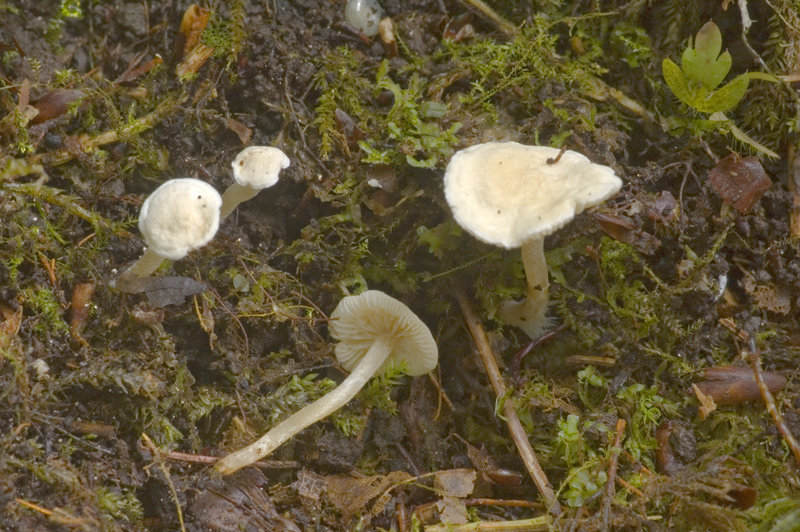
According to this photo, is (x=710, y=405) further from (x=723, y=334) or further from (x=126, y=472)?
(x=126, y=472)

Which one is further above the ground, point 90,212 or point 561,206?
point 561,206

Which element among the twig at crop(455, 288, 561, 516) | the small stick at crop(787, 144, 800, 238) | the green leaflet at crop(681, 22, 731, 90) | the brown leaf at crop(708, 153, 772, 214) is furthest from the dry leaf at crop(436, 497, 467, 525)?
the green leaflet at crop(681, 22, 731, 90)

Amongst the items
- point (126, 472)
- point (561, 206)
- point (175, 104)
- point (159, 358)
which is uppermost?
point (561, 206)

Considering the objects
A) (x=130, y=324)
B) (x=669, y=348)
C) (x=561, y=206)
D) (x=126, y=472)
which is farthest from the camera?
(x=669, y=348)

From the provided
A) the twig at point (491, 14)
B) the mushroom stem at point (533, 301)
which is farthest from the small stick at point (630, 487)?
the twig at point (491, 14)

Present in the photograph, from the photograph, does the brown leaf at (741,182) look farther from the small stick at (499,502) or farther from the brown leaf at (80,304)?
the brown leaf at (80,304)

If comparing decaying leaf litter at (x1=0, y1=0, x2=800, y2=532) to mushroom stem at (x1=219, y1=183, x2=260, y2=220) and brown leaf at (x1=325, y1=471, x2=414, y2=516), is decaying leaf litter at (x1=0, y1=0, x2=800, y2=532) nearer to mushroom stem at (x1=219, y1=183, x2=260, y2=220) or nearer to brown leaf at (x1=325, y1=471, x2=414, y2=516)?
brown leaf at (x1=325, y1=471, x2=414, y2=516)

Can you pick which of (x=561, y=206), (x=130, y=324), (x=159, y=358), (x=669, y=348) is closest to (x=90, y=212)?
(x=130, y=324)
